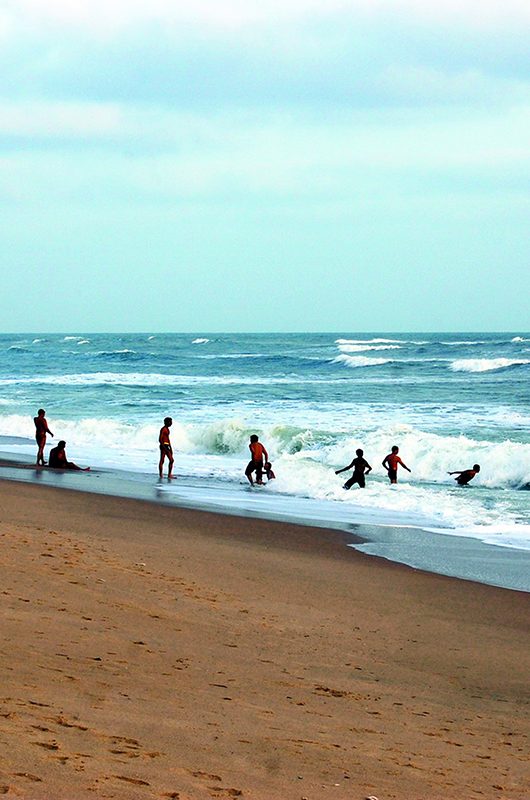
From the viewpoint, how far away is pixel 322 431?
25.8 m

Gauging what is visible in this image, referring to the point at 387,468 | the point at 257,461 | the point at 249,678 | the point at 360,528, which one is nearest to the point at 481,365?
the point at 387,468

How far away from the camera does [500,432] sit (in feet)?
85.1

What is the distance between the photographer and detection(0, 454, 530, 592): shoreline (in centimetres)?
1037

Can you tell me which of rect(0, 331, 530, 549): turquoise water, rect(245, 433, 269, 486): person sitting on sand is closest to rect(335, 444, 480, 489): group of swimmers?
rect(0, 331, 530, 549): turquoise water

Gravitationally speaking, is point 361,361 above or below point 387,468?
above

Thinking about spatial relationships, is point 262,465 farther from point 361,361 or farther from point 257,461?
point 361,361

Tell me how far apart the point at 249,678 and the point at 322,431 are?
20.4m

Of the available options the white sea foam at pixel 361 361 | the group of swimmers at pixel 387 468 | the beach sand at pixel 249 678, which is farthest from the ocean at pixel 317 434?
the white sea foam at pixel 361 361

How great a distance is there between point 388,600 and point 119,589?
2.56 m

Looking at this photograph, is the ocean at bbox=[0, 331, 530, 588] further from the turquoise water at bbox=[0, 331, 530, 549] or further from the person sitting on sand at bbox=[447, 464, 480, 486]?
the person sitting on sand at bbox=[447, 464, 480, 486]

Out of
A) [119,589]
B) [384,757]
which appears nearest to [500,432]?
[119,589]

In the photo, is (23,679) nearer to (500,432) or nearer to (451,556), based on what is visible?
(451,556)

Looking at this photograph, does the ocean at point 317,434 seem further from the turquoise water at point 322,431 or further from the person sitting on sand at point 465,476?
the person sitting on sand at point 465,476

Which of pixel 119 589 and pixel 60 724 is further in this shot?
pixel 119 589
